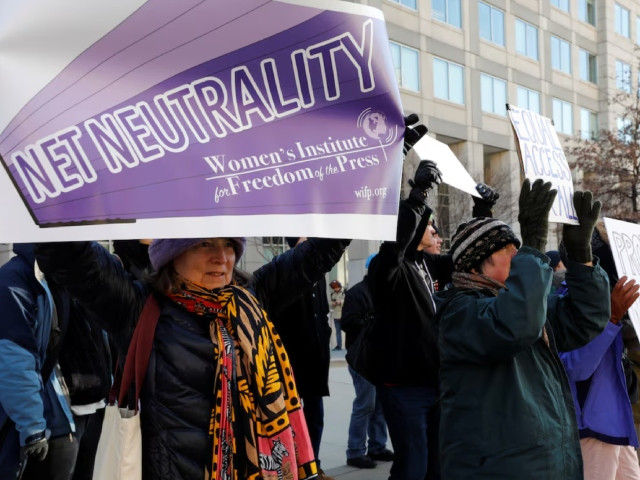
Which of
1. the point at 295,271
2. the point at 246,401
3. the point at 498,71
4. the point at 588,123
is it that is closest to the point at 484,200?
the point at 295,271

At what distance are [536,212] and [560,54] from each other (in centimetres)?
3125

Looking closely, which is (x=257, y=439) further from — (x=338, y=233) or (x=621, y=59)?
(x=621, y=59)

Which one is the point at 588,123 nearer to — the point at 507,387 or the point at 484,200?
the point at 484,200

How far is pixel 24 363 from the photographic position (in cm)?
301

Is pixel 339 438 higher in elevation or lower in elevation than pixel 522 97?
lower

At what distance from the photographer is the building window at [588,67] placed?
32.3 metres

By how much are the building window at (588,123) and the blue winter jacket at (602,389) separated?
99.2 ft

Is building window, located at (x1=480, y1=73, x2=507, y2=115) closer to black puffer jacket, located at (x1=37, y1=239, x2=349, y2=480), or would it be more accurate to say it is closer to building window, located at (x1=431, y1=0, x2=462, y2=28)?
building window, located at (x1=431, y1=0, x2=462, y2=28)

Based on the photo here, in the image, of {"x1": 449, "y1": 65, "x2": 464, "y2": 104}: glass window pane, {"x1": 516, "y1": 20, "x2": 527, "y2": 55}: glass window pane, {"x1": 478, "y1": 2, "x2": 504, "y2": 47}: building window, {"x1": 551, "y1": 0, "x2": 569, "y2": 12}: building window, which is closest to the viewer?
{"x1": 449, "y1": 65, "x2": 464, "y2": 104}: glass window pane

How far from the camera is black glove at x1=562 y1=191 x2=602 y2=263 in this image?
2861mm

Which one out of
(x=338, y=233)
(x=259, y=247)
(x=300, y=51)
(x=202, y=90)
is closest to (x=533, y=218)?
(x=338, y=233)

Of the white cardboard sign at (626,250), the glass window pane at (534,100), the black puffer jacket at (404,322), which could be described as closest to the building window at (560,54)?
the glass window pane at (534,100)

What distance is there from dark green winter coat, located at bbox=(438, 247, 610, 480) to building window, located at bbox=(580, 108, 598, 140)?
31.5m

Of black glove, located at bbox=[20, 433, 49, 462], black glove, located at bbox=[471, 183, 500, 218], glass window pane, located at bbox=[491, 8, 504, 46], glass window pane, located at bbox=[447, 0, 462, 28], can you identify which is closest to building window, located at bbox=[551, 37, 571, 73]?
glass window pane, located at bbox=[491, 8, 504, 46]
